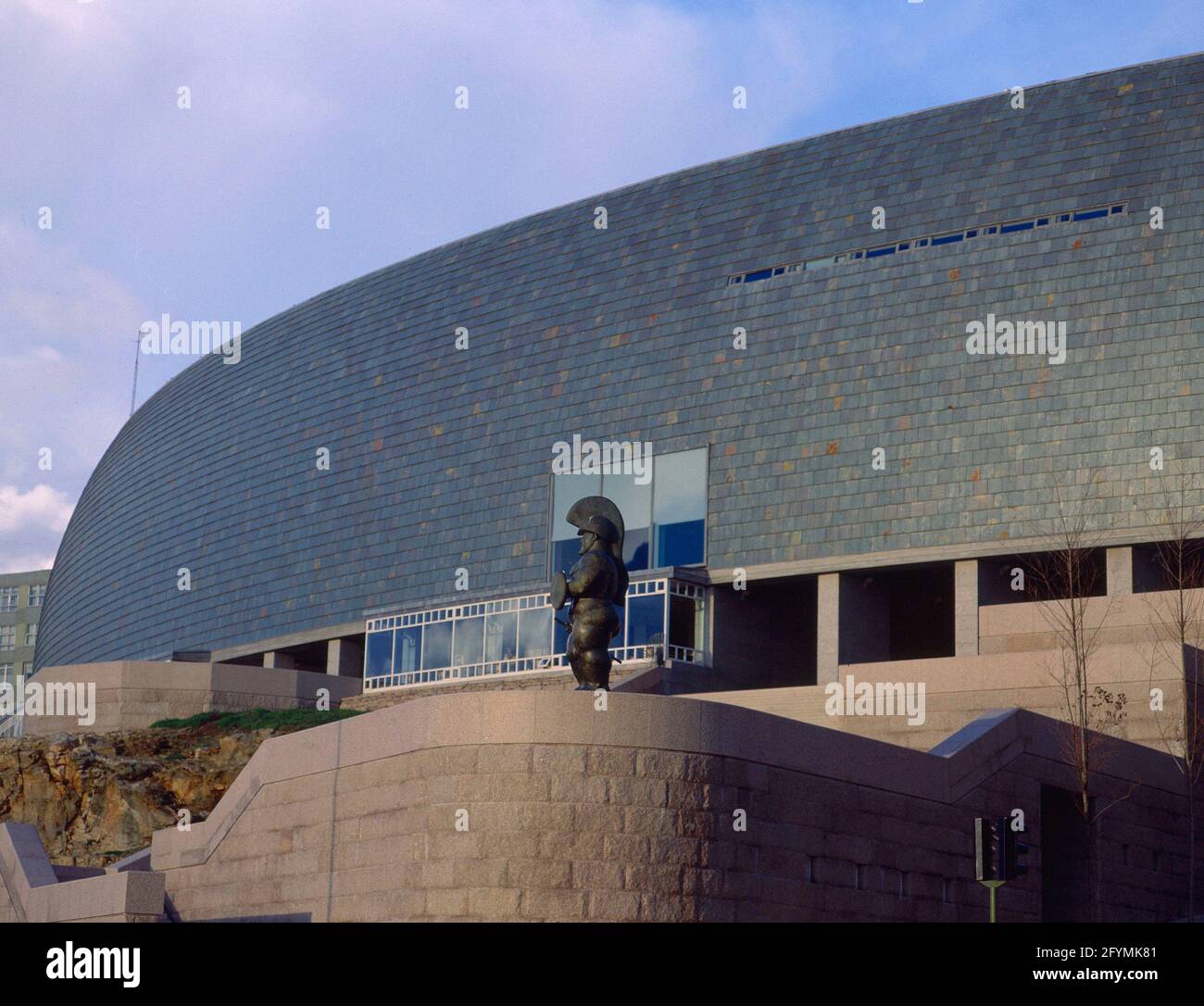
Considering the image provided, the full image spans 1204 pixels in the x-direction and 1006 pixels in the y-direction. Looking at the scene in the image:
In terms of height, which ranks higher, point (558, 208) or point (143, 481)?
point (558, 208)

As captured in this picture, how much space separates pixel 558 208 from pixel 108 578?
86.6 feet

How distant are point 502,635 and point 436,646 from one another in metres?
2.95

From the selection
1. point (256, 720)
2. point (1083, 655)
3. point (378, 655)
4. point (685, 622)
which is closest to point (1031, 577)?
point (685, 622)

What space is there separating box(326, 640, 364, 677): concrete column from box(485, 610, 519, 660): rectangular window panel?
7.94 metres

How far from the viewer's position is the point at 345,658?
189ft

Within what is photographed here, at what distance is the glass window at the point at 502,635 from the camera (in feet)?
166

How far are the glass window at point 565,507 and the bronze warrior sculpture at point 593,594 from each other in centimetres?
2793

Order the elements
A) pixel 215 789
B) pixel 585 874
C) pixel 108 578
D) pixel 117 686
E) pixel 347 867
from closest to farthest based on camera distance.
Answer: pixel 585 874, pixel 347 867, pixel 215 789, pixel 117 686, pixel 108 578

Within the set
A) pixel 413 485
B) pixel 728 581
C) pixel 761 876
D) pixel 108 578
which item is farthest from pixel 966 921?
pixel 108 578

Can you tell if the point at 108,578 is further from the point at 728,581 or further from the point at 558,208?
the point at 728,581

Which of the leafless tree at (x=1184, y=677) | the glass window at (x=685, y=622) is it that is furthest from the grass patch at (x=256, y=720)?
the leafless tree at (x=1184, y=677)

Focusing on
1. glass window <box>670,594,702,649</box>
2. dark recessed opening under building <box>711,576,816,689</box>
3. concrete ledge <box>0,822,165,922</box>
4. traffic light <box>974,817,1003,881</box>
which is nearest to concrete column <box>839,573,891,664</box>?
dark recessed opening under building <box>711,576,816,689</box>

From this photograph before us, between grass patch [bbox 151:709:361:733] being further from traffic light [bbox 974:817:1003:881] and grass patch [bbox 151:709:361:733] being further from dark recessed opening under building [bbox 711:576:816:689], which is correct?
traffic light [bbox 974:817:1003:881]
